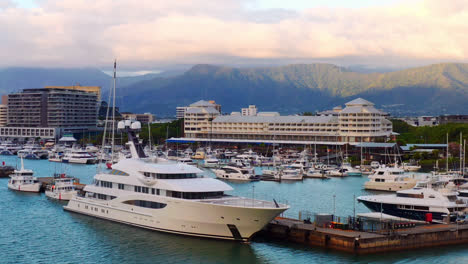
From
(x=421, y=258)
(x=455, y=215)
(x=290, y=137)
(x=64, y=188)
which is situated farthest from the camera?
(x=290, y=137)

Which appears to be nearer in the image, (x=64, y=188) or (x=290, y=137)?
(x=64, y=188)

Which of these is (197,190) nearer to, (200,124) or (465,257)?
(465,257)

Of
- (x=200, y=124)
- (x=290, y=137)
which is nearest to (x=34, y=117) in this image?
(x=200, y=124)

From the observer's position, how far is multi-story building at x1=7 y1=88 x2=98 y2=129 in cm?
18012

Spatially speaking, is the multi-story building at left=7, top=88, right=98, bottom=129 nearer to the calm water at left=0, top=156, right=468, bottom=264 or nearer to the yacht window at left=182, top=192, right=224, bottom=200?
the calm water at left=0, top=156, right=468, bottom=264

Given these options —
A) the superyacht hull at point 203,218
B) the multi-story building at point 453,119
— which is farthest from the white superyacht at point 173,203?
the multi-story building at point 453,119

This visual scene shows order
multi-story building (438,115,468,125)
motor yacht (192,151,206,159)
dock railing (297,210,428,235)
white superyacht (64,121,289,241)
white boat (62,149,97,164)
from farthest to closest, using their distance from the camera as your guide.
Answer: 1. multi-story building (438,115,468,125)
2. motor yacht (192,151,206,159)
3. white boat (62,149,97,164)
4. dock railing (297,210,428,235)
5. white superyacht (64,121,289,241)

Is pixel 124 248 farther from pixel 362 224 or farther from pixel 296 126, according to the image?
pixel 296 126

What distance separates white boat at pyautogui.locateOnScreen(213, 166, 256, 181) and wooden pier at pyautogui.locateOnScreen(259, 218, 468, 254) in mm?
35277

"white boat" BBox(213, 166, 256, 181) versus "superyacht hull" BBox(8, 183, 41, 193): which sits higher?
"white boat" BBox(213, 166, 256, 181)

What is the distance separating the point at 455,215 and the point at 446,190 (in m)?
4.96

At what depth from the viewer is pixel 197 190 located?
3925 cm

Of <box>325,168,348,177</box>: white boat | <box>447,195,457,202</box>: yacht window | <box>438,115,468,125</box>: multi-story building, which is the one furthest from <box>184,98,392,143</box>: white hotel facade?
<box>447,195,457,202</box>: yacht window

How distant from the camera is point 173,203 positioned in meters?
38.8
